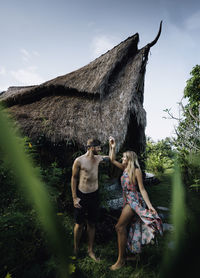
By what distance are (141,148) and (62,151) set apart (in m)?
2.91

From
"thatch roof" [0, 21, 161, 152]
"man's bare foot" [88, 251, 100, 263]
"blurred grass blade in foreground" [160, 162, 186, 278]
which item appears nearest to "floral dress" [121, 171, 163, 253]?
"man's bare foot" [88, 251, 100, 263]

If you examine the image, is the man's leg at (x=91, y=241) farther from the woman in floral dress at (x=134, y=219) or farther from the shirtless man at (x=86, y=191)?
the woman in floral dress at (x=134, y=219)

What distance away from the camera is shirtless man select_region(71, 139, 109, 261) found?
2.60m

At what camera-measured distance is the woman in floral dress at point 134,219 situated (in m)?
2.25

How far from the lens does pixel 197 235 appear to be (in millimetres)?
152

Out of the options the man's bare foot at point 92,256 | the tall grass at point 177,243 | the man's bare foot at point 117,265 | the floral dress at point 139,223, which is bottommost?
the man's bare foot at point 117,265

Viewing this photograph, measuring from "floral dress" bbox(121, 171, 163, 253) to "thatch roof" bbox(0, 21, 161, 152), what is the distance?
1.33 metres

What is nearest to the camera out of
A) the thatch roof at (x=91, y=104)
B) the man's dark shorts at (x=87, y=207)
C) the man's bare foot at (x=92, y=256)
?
the man's bare foot at (x=92, y=256)

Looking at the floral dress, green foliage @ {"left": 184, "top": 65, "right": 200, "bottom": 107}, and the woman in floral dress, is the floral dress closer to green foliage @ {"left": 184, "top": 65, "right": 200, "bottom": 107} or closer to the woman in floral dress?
the woman in floral dress

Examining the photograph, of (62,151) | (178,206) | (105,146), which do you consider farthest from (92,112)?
(178,206)

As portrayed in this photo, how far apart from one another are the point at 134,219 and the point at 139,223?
5.2 inches

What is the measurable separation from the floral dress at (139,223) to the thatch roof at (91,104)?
1332 mm

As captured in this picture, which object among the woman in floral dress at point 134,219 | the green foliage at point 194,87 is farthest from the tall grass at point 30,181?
the green foliage at point 194,87

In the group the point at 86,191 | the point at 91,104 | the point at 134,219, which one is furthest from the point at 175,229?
the point at 91,104
